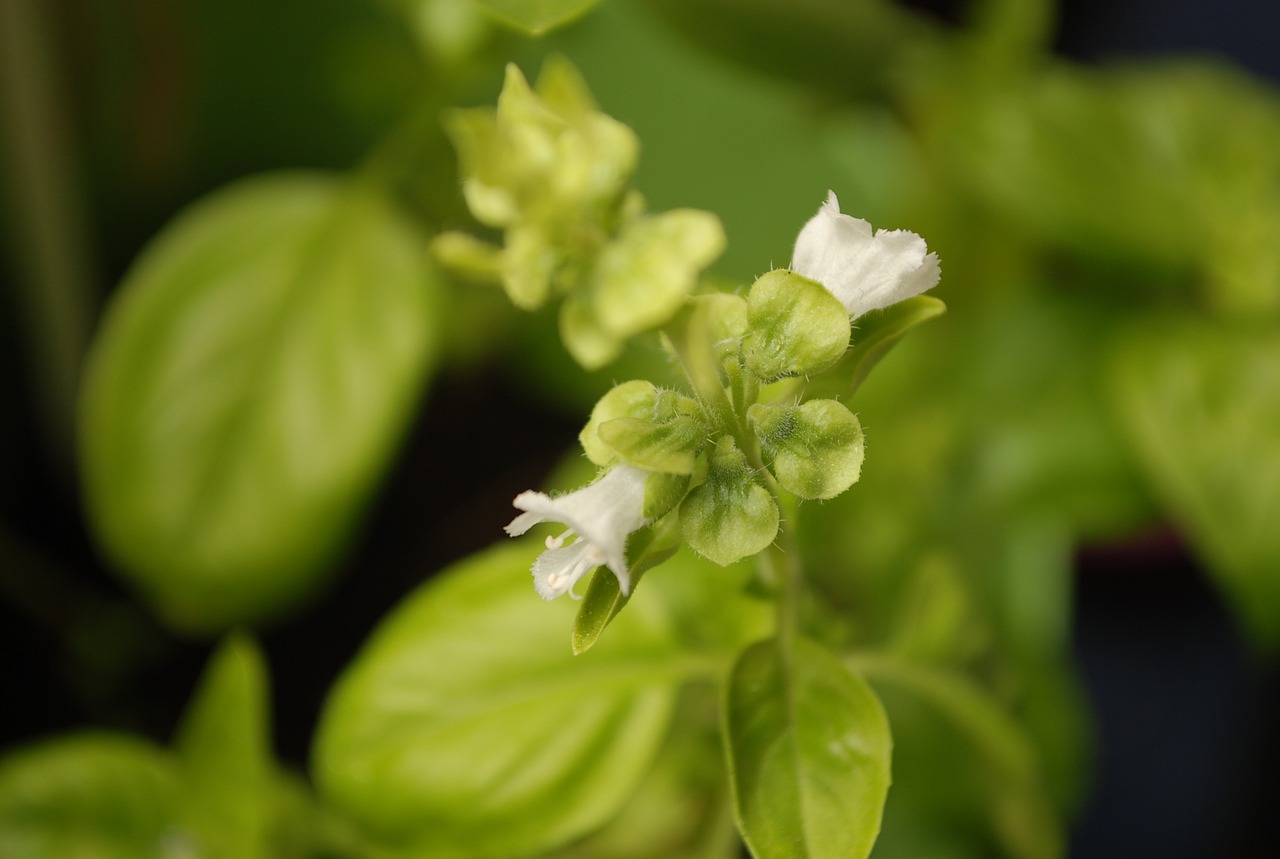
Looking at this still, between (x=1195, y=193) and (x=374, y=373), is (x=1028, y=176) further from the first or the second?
(x=374, y=373)

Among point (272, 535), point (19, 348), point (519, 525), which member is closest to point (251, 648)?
point (272, 535)

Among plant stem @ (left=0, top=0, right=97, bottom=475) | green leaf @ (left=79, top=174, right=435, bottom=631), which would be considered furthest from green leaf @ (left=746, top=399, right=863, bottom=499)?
plant stem @ (left=0, top=0, right=97, bottom=475)

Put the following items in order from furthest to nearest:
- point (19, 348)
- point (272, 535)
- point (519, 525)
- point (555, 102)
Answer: point (19, 348)
point (272, 535)
point (555, 102)
point (519, 525)

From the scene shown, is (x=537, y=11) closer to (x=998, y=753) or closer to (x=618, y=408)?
(x=618, y=408)

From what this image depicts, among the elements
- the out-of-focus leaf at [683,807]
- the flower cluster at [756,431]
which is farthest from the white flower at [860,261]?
the out-of-focus leaf at [683,807]

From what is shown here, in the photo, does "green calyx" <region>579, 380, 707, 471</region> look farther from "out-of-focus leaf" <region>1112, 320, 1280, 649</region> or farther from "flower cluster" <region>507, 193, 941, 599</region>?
"out-of-focus leaf" <region>1112, 320, 1280, 649</region>

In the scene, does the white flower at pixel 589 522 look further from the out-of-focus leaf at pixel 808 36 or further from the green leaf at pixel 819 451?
the out-of-focus leaf at pixel 808 36
